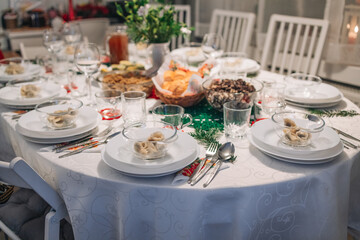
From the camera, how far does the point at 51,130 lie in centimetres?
115

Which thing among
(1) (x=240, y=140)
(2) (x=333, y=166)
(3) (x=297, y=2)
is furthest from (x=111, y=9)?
(2) (x=333, y=166)

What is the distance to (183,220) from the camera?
90 centimetres

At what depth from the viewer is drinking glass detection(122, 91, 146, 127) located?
128 cm

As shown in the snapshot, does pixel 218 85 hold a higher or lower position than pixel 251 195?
higher

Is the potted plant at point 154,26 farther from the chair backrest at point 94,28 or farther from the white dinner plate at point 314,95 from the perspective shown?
the chair backrest at point 94,28

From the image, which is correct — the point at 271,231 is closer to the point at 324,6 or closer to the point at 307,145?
the point at 307,145

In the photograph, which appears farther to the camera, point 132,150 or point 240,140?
point 240,140

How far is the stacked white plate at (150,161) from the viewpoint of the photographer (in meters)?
0.90

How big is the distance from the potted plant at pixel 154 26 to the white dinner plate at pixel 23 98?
0.51 metres

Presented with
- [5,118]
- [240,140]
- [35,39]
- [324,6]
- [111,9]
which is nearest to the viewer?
[240,140]

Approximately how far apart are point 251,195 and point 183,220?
0.66 ft

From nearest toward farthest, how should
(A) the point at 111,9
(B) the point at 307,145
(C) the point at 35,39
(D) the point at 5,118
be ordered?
1. (B) the point at 307,145
2. (D) the point at 5,118
3. (C) the point at 35,39
4. (A) the point at 111,9

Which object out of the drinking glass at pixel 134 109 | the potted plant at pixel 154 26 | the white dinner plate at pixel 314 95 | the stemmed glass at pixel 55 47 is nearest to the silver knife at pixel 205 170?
the drinking glass at pixel 134 109

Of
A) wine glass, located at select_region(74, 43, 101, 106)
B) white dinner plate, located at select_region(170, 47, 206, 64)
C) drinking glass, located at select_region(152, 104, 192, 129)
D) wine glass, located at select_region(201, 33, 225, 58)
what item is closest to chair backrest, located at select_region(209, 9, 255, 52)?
white dinner plate, located at select_region(170, 47, 206, 64)
